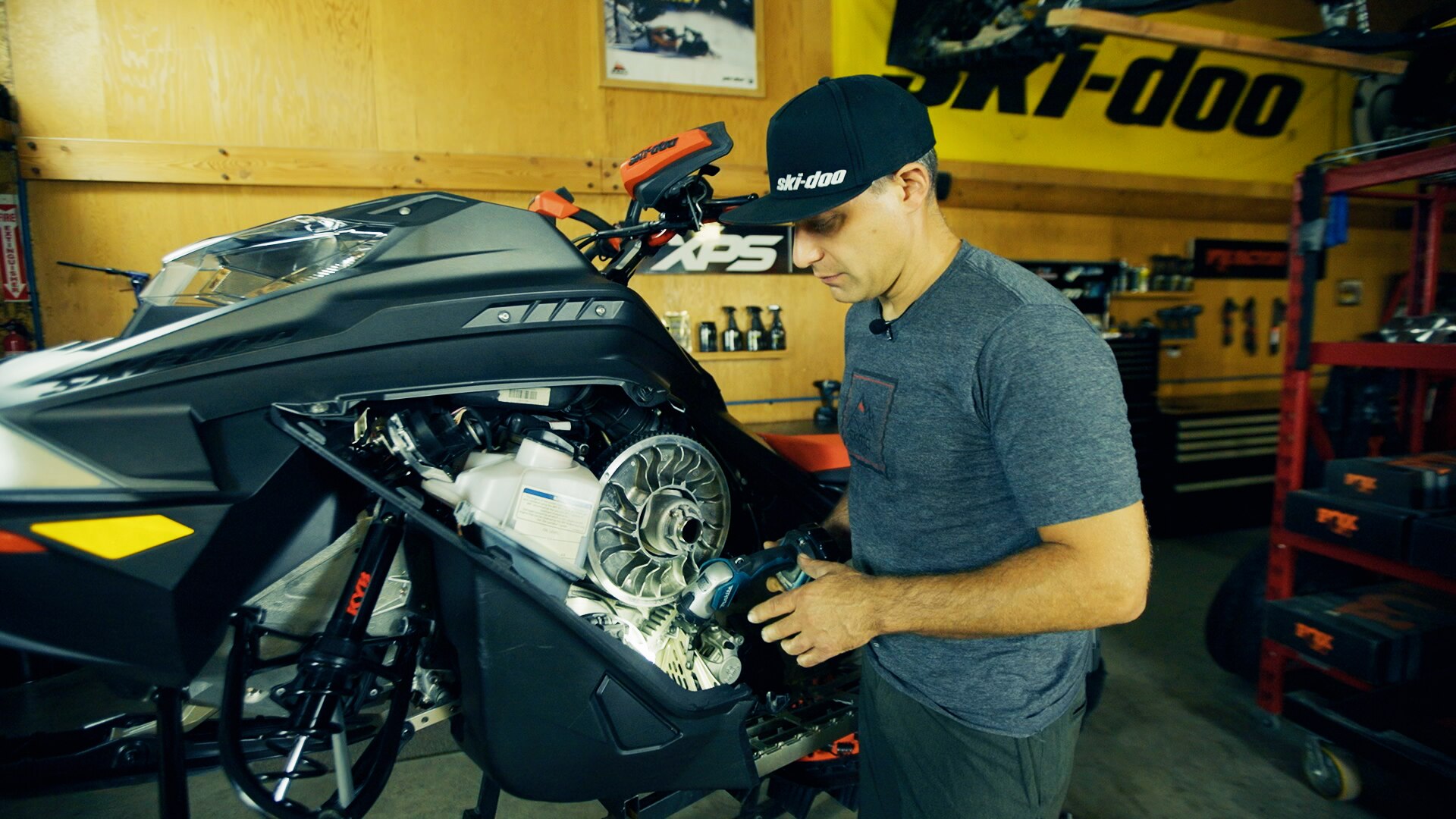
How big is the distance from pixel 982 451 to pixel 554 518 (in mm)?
666

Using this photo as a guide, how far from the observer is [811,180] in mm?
984

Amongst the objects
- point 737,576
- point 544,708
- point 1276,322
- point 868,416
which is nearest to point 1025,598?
point 868,416

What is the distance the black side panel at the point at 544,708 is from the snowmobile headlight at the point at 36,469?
465 mm

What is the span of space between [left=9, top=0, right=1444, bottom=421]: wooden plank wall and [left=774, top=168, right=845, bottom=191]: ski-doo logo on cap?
2536 millimetres

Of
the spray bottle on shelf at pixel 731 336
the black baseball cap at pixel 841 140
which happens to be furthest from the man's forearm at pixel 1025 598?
the spray bottle on shelf at pixel 731 336

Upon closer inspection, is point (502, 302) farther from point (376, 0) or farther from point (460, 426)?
point (376, 0)

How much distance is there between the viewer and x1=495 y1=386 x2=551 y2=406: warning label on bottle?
4.19 feet

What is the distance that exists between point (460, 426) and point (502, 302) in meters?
0.22

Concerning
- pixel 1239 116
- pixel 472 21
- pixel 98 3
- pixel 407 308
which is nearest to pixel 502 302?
pixel 407 308

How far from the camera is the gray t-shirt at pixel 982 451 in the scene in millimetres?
851

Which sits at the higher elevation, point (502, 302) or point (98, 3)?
point (98, 3)

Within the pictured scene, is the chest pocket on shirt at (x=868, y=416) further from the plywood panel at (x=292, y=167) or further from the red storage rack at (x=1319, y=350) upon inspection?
the plywood panel at (x=292, y=167)

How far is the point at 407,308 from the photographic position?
117 cm

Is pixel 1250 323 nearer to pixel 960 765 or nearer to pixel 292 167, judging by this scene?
pixel 960 765
